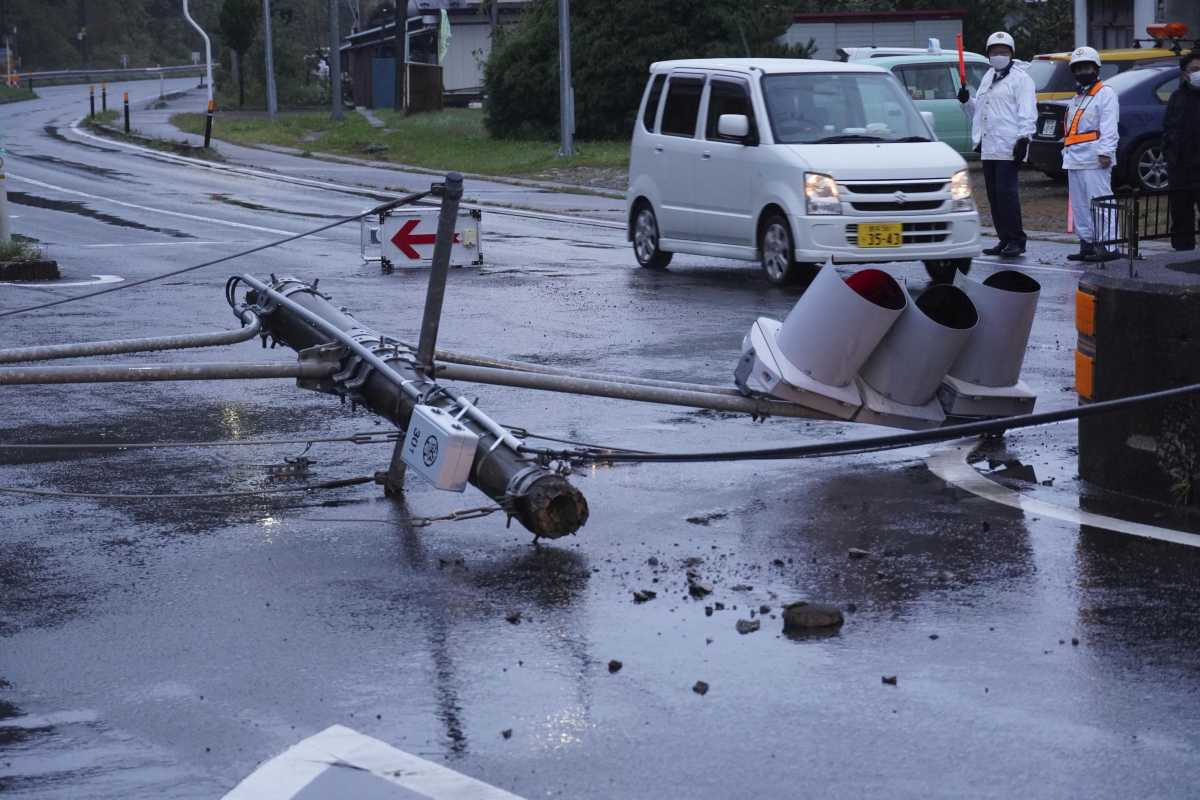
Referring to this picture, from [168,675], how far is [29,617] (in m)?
0.92

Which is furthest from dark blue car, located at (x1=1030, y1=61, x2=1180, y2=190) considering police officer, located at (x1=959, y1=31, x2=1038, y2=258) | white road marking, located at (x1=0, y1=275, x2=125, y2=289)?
white road marking, located at (x1=0, y1=275, x2=125, y2=289)

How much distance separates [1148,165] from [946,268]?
7922mm

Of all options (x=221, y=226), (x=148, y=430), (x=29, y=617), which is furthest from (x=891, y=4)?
(x=29, y=617)

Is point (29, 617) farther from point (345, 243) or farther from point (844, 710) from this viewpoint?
point (345, 243)

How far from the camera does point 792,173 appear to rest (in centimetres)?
1573

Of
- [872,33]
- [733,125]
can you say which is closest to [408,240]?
[733,125]

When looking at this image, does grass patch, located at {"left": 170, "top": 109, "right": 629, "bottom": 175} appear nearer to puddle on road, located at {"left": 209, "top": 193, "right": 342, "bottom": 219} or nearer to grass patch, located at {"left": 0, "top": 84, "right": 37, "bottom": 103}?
puddle on road, located at {"left": 209, "top": 193, "right": 342, "bottom": 219}

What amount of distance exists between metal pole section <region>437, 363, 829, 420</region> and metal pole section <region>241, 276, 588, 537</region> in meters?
0.28

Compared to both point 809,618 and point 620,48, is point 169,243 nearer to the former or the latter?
point 809,618

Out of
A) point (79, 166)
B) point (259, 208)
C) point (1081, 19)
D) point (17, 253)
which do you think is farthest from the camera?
point (1081, 19)

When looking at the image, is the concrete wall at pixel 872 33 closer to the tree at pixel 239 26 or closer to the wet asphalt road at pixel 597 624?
the wet asphalt road at pixel 597 624

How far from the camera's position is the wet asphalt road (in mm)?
4691

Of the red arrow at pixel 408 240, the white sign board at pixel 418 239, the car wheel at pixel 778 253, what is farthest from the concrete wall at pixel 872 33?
the car wheel at pixel 778 253

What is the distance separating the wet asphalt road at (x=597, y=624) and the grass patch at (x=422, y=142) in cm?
2623
